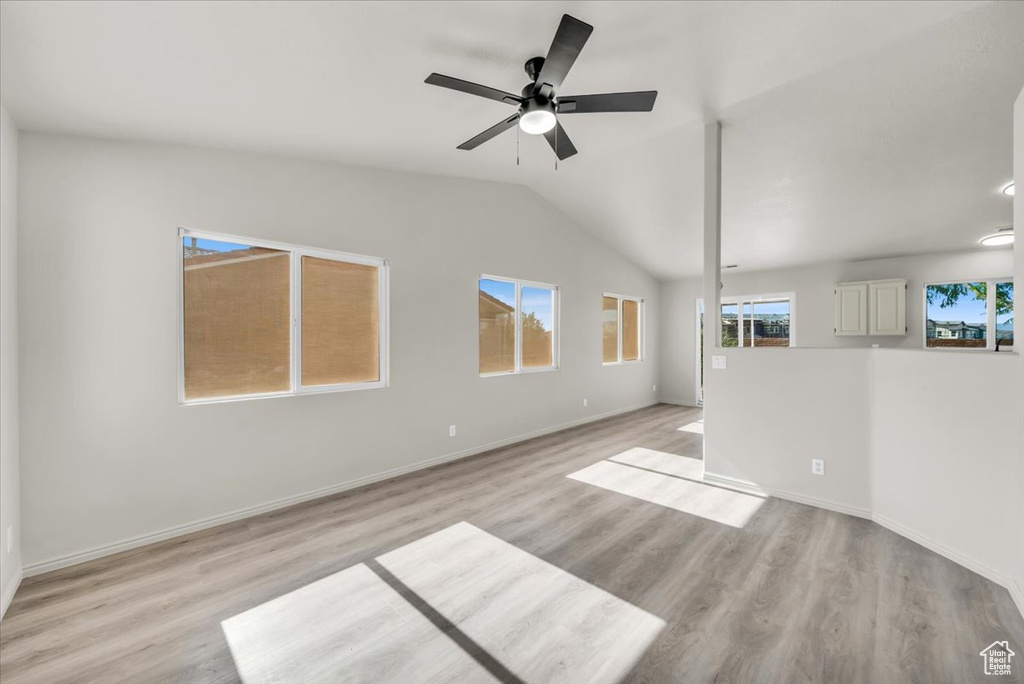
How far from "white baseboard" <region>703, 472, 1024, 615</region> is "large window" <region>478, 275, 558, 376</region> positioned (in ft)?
8.61

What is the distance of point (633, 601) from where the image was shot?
2.11 meters

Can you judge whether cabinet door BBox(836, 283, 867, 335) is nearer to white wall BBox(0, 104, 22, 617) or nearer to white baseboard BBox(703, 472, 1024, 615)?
white baseboard BBox(703, 472, 1024, 615)

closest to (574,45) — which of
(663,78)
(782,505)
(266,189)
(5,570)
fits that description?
(663,78)

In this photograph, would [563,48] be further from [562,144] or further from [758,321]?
[758,321]

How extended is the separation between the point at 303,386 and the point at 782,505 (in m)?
4.17

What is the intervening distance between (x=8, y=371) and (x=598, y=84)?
3932 millimetres

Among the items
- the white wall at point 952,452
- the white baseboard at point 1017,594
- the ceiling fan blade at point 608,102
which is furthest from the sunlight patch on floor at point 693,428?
the ceiling fan blade at point 608,102

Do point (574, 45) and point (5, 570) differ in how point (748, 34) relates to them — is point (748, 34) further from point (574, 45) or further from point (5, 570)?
point (5, 570)

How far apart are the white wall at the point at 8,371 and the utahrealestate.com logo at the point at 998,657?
4.59m

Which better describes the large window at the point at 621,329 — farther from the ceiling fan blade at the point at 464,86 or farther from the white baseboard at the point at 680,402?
the ceiling fan blade at the point at 464,86

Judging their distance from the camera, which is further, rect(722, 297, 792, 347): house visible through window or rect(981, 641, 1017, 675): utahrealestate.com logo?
rect(722, 297, 792, 347): house visible through window

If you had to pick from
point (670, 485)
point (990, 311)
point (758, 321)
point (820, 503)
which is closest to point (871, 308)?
point (990, 311)

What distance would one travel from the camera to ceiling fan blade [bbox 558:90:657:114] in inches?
89.0

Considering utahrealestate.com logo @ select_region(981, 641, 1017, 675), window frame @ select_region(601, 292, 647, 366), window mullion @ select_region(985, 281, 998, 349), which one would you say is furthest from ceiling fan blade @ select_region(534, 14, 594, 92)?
window mullion @ select_region(985, 281, 998, 349)
